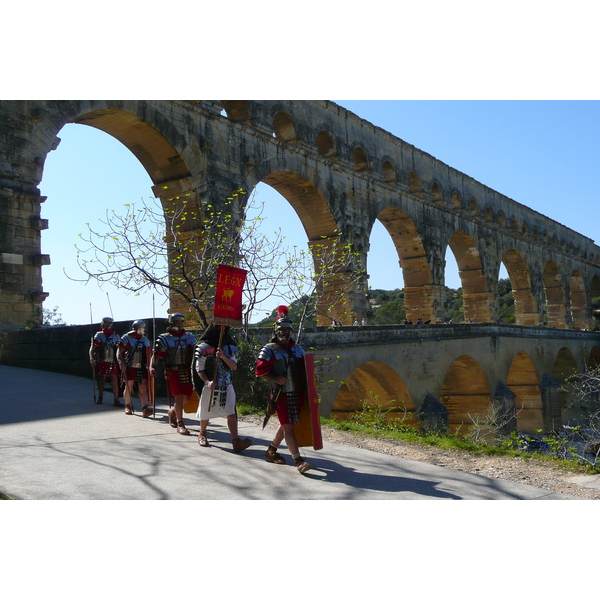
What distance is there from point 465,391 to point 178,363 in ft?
46.8

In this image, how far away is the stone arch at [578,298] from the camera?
40.2 m

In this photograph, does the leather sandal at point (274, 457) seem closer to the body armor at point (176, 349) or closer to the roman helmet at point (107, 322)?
the body armor at point (176, 349)

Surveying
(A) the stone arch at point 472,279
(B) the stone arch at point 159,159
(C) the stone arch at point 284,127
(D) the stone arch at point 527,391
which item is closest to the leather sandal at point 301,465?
(B) the stone arch at point 159,159

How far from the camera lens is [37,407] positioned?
7.99m

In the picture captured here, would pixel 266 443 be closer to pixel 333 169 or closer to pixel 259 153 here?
pixel 259 153

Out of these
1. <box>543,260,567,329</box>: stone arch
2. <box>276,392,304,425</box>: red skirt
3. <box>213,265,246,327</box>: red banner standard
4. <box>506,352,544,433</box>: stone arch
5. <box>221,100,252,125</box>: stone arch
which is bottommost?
<box>506,352,544,433</box>: stone arch

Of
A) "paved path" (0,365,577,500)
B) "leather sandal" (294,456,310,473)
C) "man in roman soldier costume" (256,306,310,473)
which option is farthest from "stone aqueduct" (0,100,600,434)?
"leather sandal" (294,456,310,473)

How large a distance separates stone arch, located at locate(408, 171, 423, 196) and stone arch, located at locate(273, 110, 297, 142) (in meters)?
7.43

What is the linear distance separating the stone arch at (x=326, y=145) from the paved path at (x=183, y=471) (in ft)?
40.1

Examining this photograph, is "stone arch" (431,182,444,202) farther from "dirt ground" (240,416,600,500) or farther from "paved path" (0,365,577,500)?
"paved path" (0,365,577,500)

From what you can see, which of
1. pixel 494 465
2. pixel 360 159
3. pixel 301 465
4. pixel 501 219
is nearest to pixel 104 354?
pixel 301 465

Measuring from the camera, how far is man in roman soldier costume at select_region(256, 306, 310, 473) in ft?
17.5

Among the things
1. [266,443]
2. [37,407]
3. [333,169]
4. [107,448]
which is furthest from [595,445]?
[333,169]

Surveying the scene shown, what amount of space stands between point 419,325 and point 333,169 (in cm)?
537
